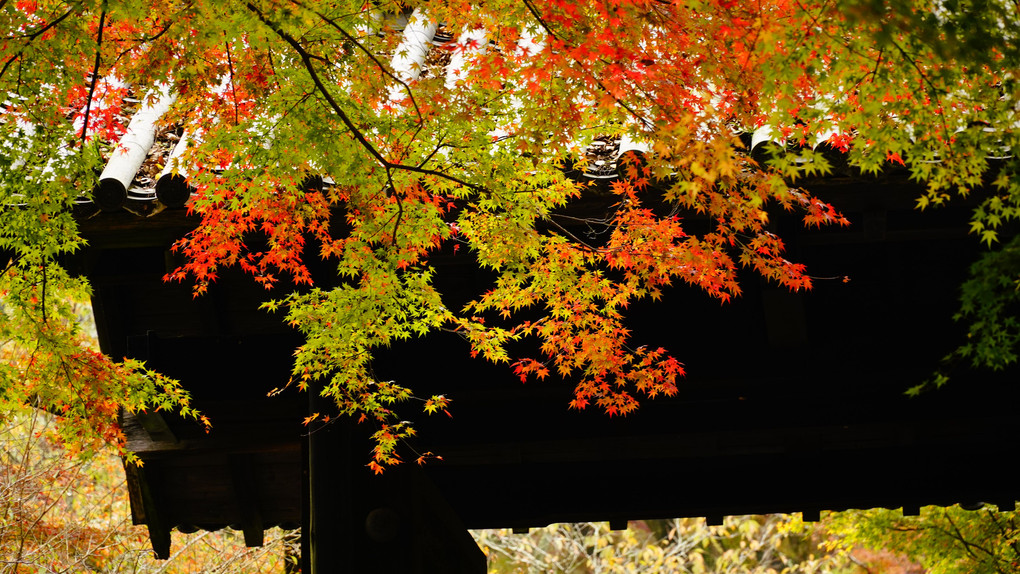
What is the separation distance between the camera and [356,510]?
4566mm

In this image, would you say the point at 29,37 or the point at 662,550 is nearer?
the point at 29,37

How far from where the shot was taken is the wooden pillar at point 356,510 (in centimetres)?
444

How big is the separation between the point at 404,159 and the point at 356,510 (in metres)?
1.98

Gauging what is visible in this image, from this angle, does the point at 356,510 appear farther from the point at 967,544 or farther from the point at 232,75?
the point at 967,544

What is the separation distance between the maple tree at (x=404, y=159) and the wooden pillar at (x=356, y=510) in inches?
8.7

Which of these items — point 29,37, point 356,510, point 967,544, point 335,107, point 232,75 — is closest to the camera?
point 335,107

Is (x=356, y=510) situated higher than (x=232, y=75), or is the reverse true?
(x=232, y=75)

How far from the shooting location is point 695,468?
5.73 m

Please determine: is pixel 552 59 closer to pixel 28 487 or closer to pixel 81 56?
pixel 81 56

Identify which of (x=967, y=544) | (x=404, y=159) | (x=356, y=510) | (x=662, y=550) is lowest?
(x=662, y=550)

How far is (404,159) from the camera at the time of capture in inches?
159

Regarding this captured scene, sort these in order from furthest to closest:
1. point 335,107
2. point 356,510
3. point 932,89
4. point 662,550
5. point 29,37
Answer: point 662,550 → point 356,510 → point 29,37 → point 335,107 → point 932,89

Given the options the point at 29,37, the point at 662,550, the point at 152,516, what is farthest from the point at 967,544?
the point at 29,37

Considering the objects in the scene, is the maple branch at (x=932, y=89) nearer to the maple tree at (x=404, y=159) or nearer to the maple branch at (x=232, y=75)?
the maple tree at (x=404, y=159)
